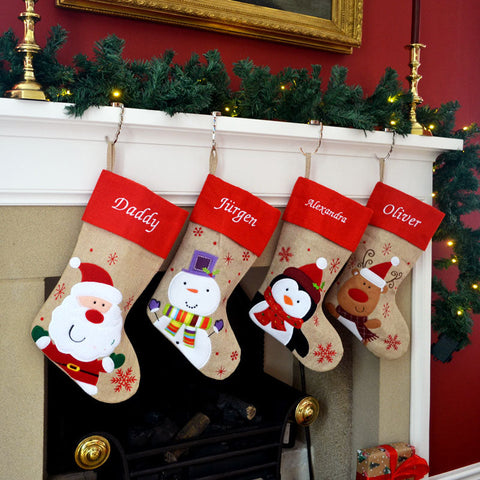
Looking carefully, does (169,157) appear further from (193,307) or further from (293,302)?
(293,302)

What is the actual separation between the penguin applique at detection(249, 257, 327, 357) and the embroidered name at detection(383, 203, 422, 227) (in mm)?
272

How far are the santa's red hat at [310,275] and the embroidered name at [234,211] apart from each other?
0.67ft

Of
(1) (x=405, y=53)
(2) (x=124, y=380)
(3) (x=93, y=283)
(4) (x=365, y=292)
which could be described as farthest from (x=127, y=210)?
(1) (x=405, y=53)

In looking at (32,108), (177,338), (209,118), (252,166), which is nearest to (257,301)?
(177,338)

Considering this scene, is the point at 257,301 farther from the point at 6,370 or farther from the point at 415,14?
the point at 415,14

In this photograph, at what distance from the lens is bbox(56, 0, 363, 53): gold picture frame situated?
4.75 feet

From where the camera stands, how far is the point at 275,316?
4.78 feet

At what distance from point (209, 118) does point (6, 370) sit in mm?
751

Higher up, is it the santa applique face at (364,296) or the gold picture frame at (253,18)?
the gold picture frame at (253,18)

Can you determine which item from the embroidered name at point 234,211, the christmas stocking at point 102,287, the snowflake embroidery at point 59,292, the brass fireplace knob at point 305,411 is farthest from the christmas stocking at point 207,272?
the brass fireplace knob at point 305,411

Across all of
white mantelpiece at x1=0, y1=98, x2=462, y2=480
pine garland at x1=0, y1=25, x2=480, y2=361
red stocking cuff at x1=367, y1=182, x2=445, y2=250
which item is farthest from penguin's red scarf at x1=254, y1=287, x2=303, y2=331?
pine garland at x1=0, y1=25, x2=480, y2=361

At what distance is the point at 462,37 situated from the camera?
6.73ft

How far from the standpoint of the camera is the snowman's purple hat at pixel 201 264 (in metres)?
1.31

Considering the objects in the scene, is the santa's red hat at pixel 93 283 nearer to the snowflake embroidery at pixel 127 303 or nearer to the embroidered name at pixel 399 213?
the snowflake embroidery at pixel 127 303
